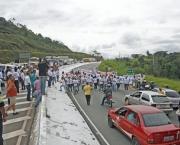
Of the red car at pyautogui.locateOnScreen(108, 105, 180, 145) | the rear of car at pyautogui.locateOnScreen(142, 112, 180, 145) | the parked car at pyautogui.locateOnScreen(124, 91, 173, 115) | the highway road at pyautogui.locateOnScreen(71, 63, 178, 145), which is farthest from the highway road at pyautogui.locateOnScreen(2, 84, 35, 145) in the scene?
the parked car at pyautogui.locateOnScreen(124, 91, 173, 115)

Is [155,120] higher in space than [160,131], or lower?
higher

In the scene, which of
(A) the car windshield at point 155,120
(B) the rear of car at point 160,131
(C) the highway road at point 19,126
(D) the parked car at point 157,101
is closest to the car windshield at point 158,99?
(D) the parked car at point 157,101

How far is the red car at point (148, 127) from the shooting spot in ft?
25.0

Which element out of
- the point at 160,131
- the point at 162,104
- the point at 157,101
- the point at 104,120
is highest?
the point at 157,101

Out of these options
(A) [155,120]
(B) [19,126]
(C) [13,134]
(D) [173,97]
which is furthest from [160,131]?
(D) [173,97]

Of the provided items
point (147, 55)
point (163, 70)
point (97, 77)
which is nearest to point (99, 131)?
point (97, 77)

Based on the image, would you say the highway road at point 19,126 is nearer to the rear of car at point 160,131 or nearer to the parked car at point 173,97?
the rear of car at point 160,131

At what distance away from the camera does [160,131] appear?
7.65 m

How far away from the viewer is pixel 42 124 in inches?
319

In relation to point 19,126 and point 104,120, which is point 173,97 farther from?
point 19,126

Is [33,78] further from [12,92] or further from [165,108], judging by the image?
[165,108]

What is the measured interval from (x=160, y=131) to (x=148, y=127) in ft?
1.53

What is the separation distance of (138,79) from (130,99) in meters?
10.4

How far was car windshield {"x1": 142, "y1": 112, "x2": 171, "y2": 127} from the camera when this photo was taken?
8.20 metres
